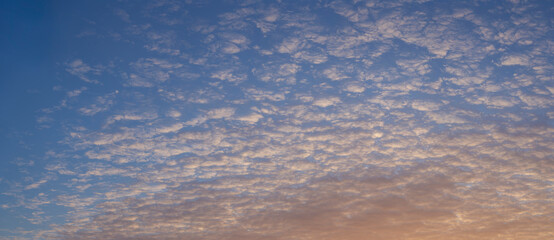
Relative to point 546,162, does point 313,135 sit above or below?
above

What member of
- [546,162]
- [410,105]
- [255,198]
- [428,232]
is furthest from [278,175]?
[428,232]

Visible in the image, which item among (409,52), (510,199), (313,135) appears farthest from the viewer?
(510,199)

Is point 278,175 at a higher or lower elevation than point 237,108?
lower

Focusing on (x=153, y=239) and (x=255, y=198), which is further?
(x=153, y=239)

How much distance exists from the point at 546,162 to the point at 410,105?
9.23 m

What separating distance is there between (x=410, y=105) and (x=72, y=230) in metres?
27.7

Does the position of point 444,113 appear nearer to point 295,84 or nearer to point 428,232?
point 295,84

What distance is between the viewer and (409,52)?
14008 mm

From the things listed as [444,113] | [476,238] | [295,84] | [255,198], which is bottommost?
[476,238]

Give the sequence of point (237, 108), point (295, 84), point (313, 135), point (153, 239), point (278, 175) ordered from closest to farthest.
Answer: point (295, 84) → point (237, 108) → point (313, 135) → point (278, 175) → point (153, 239)

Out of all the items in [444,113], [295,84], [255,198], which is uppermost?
[295,84]

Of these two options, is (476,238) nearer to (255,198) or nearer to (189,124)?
(255,198)

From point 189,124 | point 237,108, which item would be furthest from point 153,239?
point 237,108

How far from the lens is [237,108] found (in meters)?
16.8
